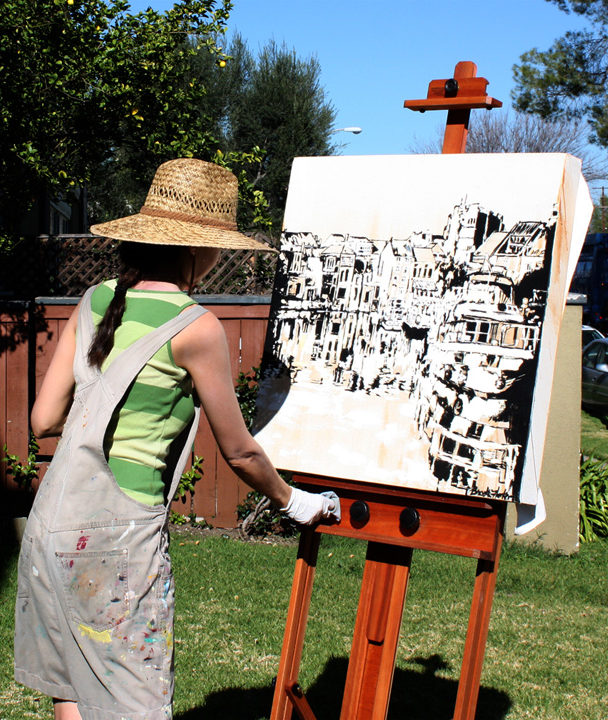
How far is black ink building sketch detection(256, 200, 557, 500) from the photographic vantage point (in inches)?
106

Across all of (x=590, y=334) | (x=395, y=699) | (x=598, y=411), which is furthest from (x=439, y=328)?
(x=590, y=334)

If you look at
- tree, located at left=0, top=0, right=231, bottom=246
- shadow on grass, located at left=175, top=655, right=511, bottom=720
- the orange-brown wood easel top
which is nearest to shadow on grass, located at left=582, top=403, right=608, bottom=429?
tree, located at left=0, top=0, right=231, bottom=246

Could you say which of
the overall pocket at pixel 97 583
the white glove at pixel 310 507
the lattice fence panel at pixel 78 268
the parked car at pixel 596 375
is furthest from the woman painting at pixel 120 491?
the parked car at pixel 596 375

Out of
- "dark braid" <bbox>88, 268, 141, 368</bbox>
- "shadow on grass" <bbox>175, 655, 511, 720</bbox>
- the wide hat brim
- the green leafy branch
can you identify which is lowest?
"shadow on grass" <bbox>175, 655, 511, 720</bbox>

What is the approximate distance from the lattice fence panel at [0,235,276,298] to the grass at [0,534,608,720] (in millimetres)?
2872

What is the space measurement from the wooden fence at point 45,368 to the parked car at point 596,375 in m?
8.88

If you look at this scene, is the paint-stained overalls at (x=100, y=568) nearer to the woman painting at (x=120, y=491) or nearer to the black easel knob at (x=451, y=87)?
the woman painting at (x=120, y=491)

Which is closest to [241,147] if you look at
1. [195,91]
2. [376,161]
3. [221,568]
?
[195,91]

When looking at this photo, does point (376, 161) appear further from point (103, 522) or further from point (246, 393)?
point (246, 393)

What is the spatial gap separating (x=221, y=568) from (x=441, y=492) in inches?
121

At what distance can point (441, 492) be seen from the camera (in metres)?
2.71

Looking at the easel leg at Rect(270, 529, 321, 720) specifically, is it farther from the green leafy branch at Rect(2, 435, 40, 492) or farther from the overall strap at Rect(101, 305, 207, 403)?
the green leafy branch at Rect(2, 435, 40, 492)

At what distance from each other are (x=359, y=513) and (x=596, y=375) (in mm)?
11921

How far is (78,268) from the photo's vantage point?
7902 mm
